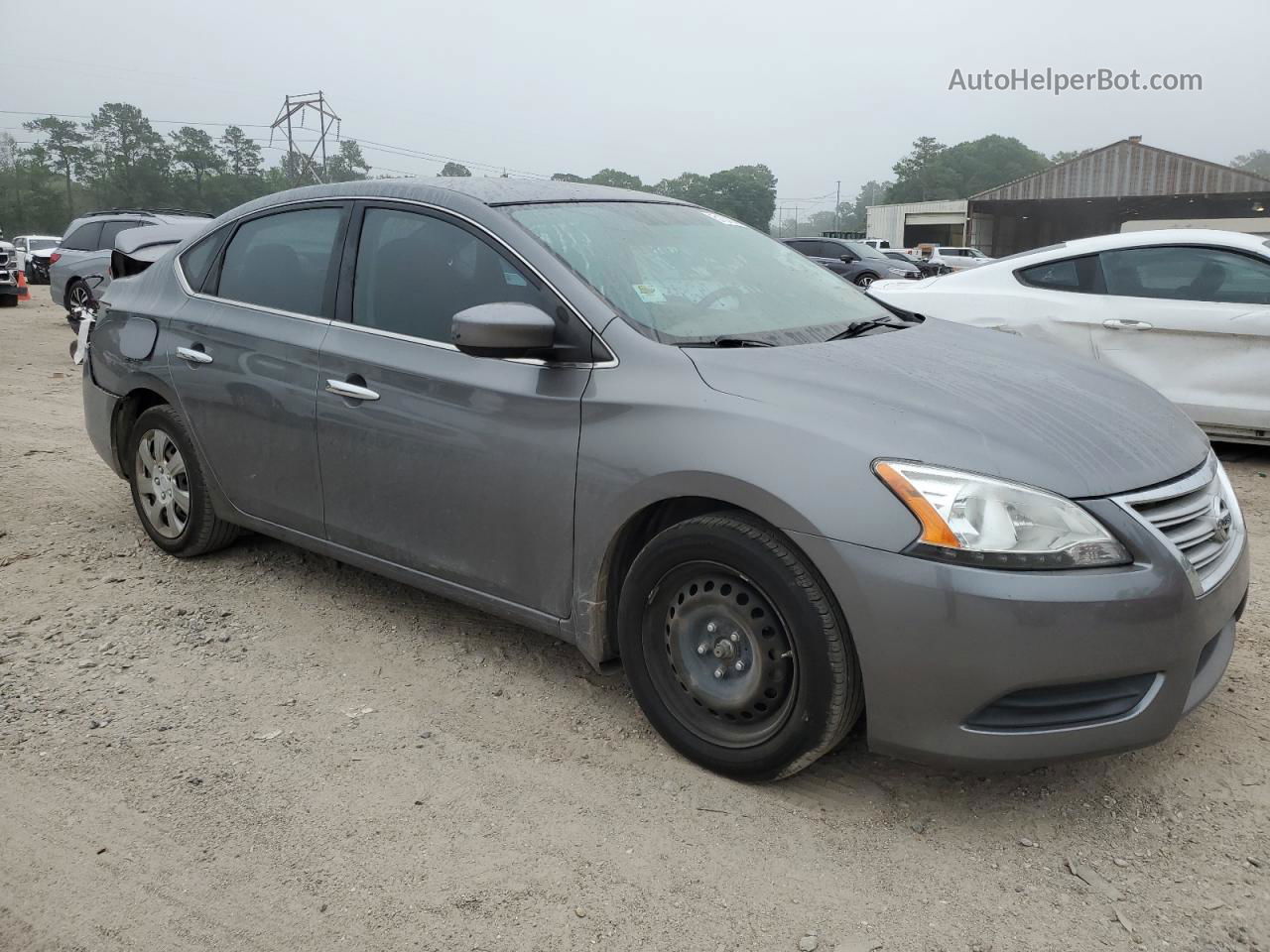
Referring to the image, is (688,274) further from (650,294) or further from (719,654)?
(719,654)

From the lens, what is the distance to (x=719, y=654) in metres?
2.79

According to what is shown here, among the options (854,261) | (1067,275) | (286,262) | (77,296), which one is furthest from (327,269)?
(854,261)

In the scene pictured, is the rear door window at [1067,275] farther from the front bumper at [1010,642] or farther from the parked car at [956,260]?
the parked car at [956,260]

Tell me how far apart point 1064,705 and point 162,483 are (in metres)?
3.78

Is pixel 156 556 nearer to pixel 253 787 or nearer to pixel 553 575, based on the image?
pixel 253 787

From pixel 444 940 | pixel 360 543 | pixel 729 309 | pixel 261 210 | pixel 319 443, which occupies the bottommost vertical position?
pixel 444 940

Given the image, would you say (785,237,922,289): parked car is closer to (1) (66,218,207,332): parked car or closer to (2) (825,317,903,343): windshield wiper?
(1) (66,218,207,332): parked car

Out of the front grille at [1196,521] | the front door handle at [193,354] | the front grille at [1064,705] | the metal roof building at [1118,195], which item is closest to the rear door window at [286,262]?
the front door handle at [193,354]

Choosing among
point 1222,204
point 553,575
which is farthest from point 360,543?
point 1222,204

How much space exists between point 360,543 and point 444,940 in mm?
1708

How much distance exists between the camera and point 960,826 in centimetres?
270

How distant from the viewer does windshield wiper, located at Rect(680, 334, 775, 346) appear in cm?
304

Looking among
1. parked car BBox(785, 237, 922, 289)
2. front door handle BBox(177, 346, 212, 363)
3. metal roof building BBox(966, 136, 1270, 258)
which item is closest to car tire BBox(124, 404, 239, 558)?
front door handle BBox(177, 346, 212, 363)

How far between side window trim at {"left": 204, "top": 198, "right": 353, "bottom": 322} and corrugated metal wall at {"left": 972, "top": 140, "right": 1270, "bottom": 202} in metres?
54.8
